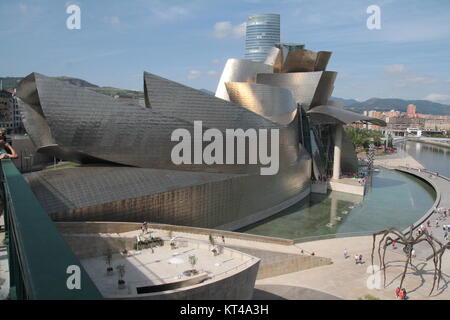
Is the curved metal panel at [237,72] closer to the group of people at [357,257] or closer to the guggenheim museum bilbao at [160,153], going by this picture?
the guggenheim museum bilbao at [160,153]

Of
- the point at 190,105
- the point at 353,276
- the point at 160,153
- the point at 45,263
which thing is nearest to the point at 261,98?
the point at 190,105

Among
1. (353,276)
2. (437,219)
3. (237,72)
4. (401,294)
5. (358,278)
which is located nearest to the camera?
(401,294)

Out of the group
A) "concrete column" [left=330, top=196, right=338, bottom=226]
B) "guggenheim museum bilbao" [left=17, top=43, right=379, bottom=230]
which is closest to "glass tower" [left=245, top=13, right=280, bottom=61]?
"concrete column" [left=330, top=196, right=338, bottom=226]

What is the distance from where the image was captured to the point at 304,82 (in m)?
34.3

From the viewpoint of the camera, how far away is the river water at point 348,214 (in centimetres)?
2272

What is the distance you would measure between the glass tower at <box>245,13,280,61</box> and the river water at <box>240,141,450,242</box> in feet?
416

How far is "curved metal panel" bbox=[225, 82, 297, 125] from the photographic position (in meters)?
26.9

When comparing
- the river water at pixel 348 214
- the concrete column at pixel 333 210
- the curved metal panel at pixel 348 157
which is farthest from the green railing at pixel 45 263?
the curved metal panel at pixel 348 157

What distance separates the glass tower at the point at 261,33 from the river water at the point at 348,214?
127 meters

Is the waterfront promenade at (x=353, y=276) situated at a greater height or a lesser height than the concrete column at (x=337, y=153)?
lesser

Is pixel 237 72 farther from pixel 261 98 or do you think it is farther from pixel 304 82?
pixel 261 98

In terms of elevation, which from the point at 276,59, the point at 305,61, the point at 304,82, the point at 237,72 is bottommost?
the point at 304,82

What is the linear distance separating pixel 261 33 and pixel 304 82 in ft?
424

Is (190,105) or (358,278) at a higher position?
(190,105)
